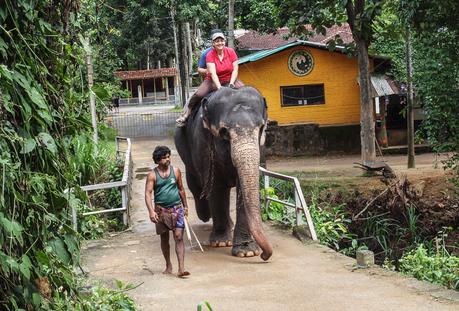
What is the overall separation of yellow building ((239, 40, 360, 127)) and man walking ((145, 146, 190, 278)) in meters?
16.0

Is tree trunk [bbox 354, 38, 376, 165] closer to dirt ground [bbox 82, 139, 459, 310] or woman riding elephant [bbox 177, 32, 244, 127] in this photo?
dirt ground [bbox 82, 139, 459, 310]

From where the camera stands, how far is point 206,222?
35.2 feet

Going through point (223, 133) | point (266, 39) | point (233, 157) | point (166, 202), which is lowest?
point (166, 202)

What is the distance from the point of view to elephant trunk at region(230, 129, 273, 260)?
7438 millimetres

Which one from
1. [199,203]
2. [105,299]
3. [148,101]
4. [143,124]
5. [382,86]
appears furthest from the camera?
[148,101]

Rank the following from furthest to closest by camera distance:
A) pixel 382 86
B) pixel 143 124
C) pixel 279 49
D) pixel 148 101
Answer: pixel 148 101, pixel 143 124, pixel 279 49, pixel 382 86

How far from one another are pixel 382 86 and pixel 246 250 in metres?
14.5

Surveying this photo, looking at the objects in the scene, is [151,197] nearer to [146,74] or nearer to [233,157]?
[233,157]

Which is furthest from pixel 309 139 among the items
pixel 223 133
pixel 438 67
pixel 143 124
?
pixel 223 133

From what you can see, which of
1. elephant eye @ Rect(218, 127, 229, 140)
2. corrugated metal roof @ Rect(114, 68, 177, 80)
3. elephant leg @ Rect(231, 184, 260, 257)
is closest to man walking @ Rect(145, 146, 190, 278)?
elephant eye @ Rect(218, 127, 229, 140)

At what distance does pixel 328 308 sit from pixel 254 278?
127 centimetres

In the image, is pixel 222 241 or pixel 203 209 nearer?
pixel 222 241

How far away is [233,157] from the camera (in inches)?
309

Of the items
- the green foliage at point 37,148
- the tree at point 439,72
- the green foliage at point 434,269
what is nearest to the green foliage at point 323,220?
the green foliage at point 434,269
